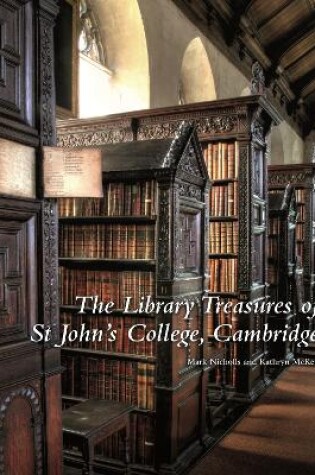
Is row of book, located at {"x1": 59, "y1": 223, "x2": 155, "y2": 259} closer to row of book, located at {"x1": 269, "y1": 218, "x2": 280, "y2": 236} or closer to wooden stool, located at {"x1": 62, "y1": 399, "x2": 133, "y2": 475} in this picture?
wooden stool, located at {"x1": 62, "y1": 399, "x2": 133, "y2": 475}

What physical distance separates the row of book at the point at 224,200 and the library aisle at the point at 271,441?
6.09 ft

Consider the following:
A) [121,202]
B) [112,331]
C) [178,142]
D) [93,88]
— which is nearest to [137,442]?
[112,331]

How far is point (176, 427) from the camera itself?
356 centimetres

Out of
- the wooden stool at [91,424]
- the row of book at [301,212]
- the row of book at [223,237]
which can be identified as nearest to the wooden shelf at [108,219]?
the wooden stool at [91,424]

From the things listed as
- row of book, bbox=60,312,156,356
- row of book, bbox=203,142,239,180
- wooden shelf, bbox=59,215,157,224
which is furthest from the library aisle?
row of book, bbox=203,142,239,180

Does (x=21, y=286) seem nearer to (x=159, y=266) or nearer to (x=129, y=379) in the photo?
(x=159, y=266)

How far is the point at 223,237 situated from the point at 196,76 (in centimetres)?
441

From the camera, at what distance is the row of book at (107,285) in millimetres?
3674

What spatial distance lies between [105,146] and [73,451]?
2234mm

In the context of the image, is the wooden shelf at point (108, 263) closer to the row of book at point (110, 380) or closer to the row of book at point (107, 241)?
the row of book at point (107, 241)

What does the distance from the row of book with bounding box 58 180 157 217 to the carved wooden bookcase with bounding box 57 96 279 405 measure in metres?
1.47

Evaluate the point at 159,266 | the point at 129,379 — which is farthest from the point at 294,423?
the point at 159,266

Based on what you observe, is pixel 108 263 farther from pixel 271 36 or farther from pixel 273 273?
pixel 271 36

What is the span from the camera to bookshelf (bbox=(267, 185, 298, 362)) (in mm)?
6489
